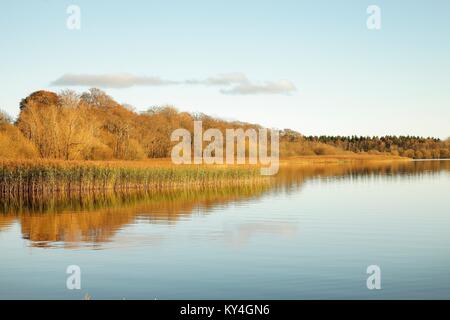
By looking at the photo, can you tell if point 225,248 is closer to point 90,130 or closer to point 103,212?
point 103,212

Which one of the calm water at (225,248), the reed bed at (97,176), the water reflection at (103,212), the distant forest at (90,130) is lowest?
the calm water at (225,248)

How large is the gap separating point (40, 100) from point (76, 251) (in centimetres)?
6555

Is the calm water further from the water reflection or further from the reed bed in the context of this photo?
the reed bed

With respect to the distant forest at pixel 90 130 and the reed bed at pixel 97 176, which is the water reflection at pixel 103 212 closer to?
the reed bed at pixel 97 176

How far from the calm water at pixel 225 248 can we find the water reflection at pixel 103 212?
0.05 meters

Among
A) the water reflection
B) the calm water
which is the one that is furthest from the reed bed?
the calm water

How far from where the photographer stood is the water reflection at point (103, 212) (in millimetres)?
17828

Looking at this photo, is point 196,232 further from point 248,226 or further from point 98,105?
point 98,105

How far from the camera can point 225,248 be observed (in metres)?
15.5

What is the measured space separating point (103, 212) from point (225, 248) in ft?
31.6

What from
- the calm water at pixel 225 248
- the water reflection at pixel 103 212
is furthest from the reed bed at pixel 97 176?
the calm water at pixel 225 248

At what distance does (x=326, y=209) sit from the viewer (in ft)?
83.0

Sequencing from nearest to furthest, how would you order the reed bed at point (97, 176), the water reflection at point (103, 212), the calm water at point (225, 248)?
1. the calm water at point (225, 248)
2. the water reflection at point (103, 212)
3. the reed bed at point (97, 176)
